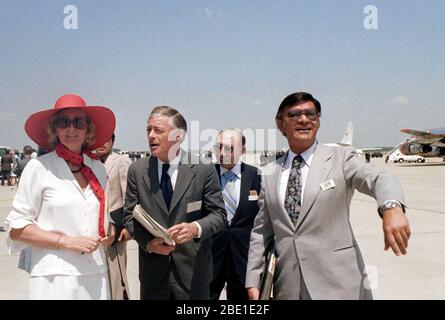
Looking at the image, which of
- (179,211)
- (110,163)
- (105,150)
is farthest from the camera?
(105,150)

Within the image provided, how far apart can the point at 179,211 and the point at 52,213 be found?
0.78 metres

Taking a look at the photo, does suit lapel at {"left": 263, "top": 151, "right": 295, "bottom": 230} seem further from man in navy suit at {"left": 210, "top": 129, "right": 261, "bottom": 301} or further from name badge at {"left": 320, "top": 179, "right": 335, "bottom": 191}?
man in navy suit at {"left": 210, "top": 129, "right": 261, "bottom": 301}

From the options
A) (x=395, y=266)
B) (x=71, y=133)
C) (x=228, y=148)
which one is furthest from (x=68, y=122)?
(x=395, y=266)

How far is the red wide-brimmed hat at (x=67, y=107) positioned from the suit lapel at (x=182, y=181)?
0.53 meters

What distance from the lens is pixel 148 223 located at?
223 cm

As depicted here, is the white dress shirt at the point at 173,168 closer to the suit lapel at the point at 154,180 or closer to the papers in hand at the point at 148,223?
the suit lapel at the point at 154,180

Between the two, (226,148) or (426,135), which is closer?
(226,148)

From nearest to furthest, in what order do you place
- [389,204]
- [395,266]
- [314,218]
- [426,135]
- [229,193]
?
[389,204] < [314,218] < [229,193] < [395,266] < [426,135]

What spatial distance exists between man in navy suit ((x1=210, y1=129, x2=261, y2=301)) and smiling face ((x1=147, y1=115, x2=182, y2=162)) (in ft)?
3.50

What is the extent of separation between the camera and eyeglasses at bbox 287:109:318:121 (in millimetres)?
2223

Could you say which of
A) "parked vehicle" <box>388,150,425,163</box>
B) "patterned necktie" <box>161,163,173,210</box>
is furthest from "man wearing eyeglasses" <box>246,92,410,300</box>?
"parked vehicle" <box>388,150,425,163</box>

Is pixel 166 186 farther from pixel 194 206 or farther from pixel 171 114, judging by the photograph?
pixel 171 114
